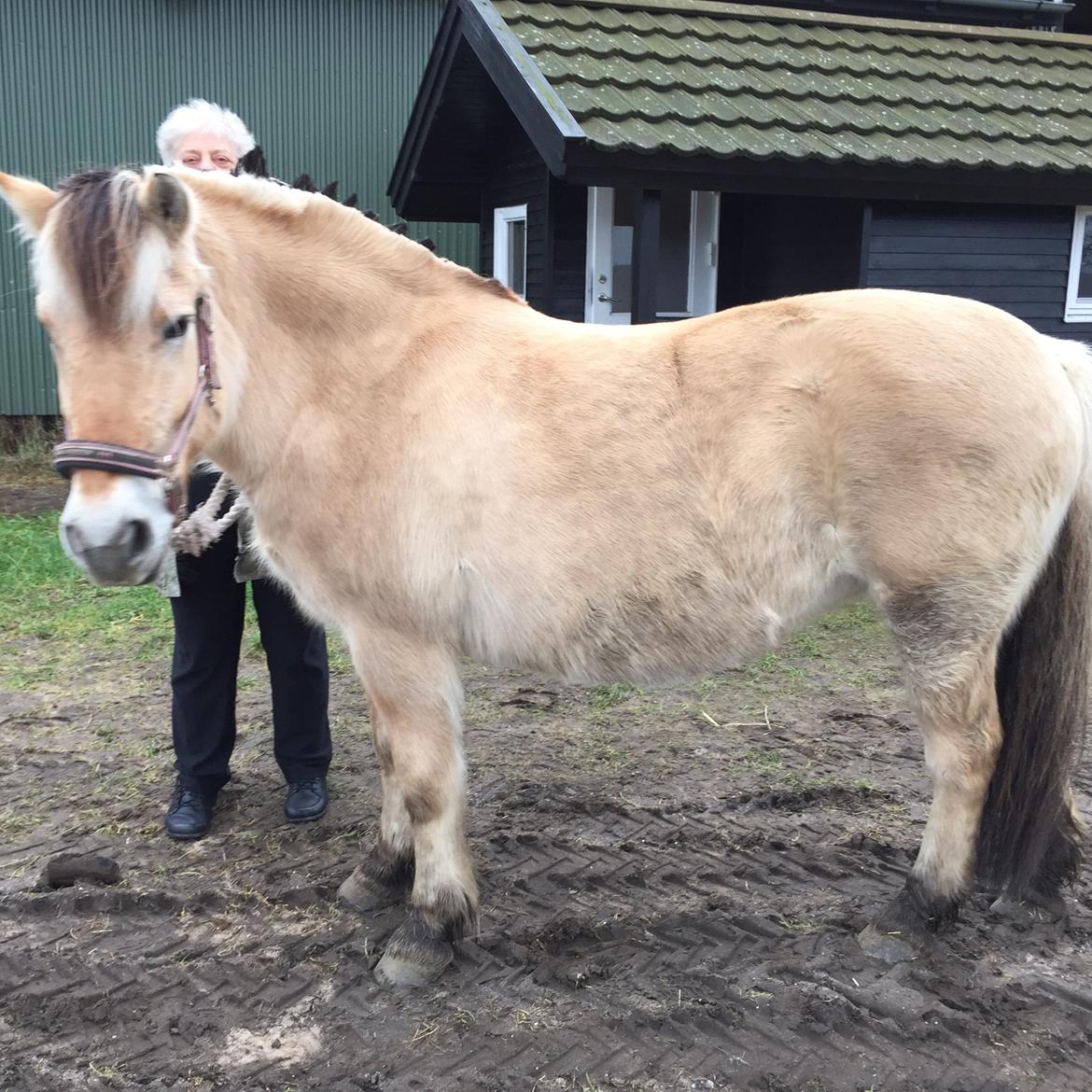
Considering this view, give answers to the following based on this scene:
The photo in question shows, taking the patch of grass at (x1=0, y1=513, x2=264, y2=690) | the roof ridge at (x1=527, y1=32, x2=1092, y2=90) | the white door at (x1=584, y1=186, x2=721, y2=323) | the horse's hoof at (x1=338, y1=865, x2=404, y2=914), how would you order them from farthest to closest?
1. the white door at (x1=584, y1=186, x2=721, y2=323)
2. the roof ridge at (x1=527, y1=32, x2=1092, y2=90)
3. the patch of grass at (x1=0, y1=513, x2=264, y2=690)
4. the horse's hoof at (x1=338, y1=865, x2=404, y2=914)

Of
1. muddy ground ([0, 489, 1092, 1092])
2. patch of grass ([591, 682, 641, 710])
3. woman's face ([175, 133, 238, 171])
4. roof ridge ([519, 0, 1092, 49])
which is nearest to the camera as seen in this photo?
muddy ground ([0, 489, 1092, 1092])

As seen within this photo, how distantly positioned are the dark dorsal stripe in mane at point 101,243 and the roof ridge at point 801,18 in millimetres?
5260

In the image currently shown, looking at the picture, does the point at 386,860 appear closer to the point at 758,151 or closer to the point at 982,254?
the point at 758,151

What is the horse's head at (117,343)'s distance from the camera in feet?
6.56

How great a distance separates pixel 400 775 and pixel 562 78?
15.6 feet

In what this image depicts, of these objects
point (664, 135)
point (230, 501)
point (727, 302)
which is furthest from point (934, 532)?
point (727, 302)

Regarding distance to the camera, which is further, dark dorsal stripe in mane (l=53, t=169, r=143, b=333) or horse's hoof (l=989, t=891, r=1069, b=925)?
horse's hoof (l=989, t=891, r=1069, b=925)

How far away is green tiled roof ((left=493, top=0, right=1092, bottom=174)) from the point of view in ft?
18.8

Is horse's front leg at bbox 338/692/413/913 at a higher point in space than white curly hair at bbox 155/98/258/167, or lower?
lower

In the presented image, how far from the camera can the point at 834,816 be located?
11.4 ft

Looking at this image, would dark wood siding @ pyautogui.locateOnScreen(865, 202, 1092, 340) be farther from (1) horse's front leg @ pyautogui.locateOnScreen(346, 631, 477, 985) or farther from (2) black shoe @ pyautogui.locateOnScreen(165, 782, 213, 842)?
(2) black shoe @ pyautogui.locateOnScreen(165, 782, 213, 842)

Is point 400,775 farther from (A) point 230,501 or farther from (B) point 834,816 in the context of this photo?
(B) point 834,816

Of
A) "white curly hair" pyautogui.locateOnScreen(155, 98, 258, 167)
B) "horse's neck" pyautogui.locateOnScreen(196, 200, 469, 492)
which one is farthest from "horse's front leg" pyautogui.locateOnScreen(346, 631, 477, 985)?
"white curly hair" pyautogui.locateOnScreen(155, 98, 258, 167)

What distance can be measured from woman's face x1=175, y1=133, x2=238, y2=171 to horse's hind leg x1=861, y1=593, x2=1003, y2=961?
2529mm
